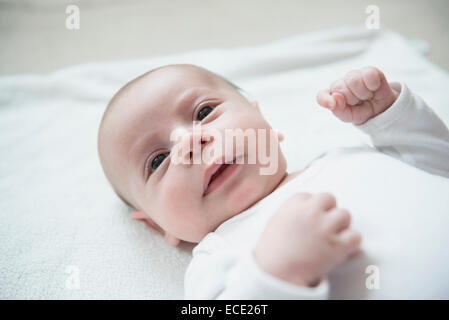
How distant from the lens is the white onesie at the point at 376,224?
2.31 ft

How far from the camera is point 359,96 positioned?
932 millimetres

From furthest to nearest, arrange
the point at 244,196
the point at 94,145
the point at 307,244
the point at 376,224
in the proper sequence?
the point at 94,145
the point at 244,196
the point at 376,224
the point at 307,244

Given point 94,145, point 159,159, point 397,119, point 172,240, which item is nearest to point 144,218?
point 172,240

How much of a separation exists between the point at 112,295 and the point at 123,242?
16 centimetres

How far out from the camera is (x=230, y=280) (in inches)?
28.1

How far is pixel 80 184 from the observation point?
1.25m

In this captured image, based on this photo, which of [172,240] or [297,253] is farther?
[172,240]

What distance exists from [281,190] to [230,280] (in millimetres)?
263

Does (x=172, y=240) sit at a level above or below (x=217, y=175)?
below

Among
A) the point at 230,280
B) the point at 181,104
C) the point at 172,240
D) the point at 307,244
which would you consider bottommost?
the point at 172,240

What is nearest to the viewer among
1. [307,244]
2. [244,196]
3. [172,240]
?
[307,244]

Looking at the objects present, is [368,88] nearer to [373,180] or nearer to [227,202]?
[373,180]

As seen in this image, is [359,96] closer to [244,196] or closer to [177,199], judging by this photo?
[244,196]

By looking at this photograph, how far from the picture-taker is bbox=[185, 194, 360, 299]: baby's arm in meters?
0.64
